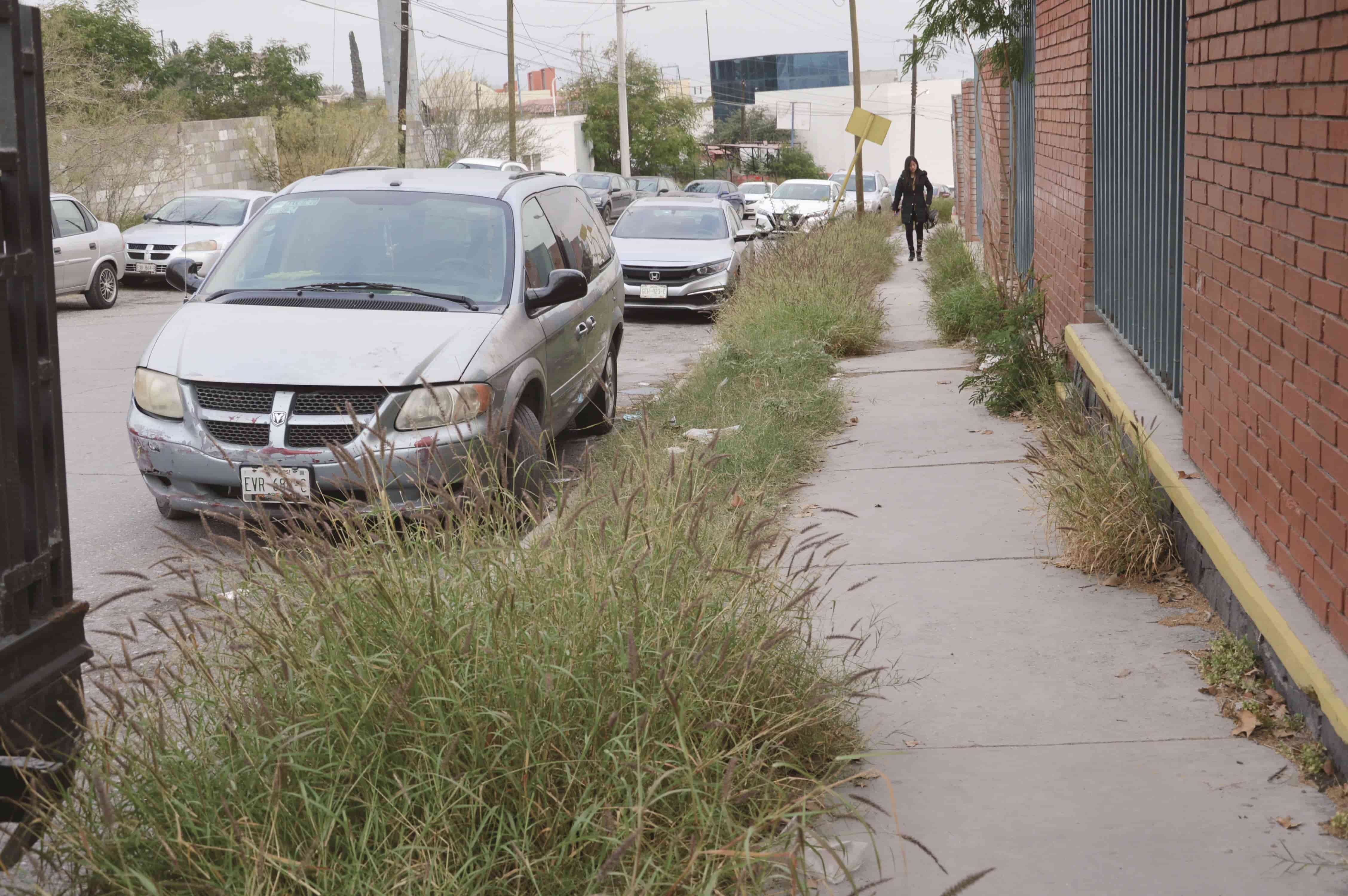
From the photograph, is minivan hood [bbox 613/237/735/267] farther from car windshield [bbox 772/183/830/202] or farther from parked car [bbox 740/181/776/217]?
parked car [bbox 740/181/776/217]

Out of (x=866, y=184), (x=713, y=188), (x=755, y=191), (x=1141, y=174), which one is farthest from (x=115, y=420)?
(x=713, y=188)

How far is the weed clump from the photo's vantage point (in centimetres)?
530

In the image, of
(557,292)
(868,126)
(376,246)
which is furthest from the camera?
(868,126)

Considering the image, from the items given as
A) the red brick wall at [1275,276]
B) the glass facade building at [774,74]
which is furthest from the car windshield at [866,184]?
the glass facade building at [774,74]

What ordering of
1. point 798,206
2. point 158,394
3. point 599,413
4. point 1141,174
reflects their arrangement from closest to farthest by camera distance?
point 158,394 < point 1141,174 < point 599,413 < point 798,206

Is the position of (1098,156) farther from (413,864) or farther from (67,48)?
(67,48)

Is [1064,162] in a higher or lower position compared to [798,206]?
lower

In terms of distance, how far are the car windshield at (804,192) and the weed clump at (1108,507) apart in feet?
99.8

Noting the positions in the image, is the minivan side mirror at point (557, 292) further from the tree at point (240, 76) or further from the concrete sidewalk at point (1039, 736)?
the tree at point (240, 76)

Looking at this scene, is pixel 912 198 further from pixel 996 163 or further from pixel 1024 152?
pixel 1024 152

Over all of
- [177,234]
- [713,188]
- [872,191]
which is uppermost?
[713,188]

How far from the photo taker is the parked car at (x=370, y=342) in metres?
6.20

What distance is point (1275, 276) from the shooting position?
4094mm

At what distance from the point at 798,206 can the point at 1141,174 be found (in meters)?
26.2
